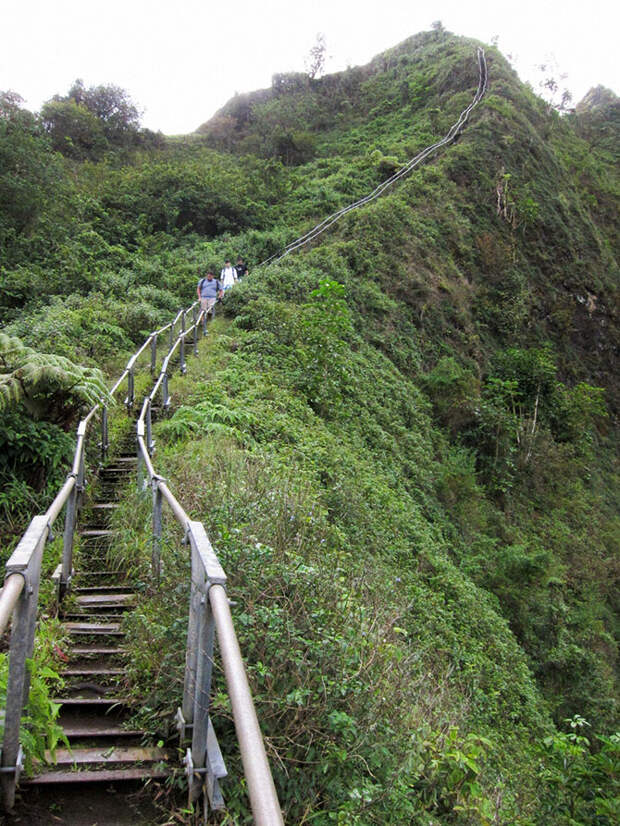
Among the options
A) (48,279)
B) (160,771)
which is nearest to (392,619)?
(160,771)

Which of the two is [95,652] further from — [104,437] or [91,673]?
[104,437]

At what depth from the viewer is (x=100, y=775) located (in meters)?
2.63

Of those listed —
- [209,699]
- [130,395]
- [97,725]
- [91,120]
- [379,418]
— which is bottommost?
[97,725]

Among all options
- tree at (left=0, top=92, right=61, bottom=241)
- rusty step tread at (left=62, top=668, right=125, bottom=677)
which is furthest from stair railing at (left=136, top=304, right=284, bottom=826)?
tree at (left=0, top=92, right=61, bottom=241)

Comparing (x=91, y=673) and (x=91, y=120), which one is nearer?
(x=91, y=673)

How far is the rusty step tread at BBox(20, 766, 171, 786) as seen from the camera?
8.43ft

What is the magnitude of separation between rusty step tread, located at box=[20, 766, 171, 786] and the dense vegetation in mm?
335

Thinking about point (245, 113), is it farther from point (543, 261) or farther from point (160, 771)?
point (160, 771)

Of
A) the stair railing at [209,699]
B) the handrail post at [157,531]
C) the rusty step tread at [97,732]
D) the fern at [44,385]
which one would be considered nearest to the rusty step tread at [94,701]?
the rusty step tread at [97,732]

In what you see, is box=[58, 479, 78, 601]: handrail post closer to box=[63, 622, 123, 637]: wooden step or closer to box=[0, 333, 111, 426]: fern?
box=[63, 622, 123, 637]: wooden step

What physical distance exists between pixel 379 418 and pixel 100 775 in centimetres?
1140

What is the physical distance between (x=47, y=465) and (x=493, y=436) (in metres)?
13.1

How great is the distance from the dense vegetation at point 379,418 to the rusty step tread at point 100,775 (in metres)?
0.33

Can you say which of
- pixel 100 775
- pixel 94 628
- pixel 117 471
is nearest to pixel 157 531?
pixel 94 628
